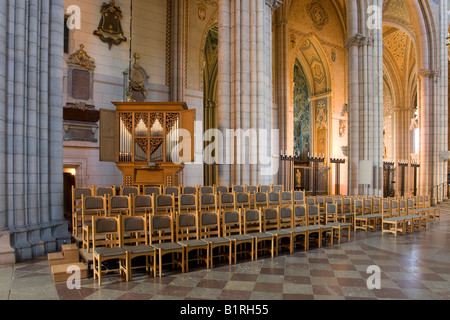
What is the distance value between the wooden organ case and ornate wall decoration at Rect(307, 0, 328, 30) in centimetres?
1438

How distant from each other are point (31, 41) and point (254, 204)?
6006 mm

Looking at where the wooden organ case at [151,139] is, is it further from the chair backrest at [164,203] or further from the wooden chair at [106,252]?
the wooden chair at [106,252]

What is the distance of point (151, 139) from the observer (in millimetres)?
11273

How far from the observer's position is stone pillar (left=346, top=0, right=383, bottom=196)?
639 inches

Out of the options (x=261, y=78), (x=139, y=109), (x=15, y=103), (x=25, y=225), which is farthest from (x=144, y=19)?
(x=25, y=225)

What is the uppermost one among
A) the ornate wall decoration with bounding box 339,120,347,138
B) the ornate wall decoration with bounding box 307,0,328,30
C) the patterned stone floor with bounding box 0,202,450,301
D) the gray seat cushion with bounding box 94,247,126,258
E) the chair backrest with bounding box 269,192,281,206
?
the ornate wall decoration with bounding box 307,0,328,30

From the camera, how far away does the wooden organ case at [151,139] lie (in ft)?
36.4

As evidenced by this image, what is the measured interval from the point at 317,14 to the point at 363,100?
8.70 m

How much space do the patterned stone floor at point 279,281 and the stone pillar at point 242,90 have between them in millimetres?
4955

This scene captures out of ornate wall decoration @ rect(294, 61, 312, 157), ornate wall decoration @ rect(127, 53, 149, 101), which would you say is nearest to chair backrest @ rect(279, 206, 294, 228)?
ornate wall decoration @ rect(127, 53, 149, 101)

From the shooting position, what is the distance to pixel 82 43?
1270cm

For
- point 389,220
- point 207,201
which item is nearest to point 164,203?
point 207,201

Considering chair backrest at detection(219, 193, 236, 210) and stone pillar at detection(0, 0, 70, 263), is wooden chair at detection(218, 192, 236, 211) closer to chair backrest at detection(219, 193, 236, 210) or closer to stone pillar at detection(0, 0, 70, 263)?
chair backrest at detection(219, 193, 236, 210)
